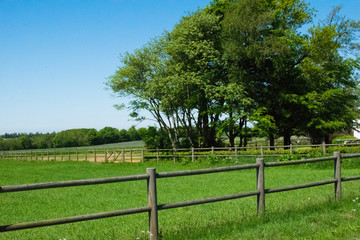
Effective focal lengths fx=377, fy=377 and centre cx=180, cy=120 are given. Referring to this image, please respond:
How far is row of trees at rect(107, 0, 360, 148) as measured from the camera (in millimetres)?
35094

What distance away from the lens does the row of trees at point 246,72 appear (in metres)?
35.1

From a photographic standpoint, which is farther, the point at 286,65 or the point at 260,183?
the point at 286,65

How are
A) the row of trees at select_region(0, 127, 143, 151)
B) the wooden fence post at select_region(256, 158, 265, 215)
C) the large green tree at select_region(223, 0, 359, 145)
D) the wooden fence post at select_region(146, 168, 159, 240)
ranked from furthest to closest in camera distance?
the row of trees at select_region(0, 127, 143, 151) < the large green tree at select_region(223, 0, 359, 145) < the wooden fence post at select_region(256, 158, 265, 215) < the wooden fence post at select_region(146, 168, 159, 240)

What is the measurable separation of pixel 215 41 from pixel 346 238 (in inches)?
1323

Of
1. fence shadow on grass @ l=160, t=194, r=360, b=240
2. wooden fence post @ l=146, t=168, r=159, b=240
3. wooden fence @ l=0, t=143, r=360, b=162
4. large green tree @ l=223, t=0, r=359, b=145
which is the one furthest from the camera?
large green tree @ l=223, t=0, r=359, b=145

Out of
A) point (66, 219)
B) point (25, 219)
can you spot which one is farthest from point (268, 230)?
point (25, 219)

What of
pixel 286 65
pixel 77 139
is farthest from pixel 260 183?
pixel 77 139

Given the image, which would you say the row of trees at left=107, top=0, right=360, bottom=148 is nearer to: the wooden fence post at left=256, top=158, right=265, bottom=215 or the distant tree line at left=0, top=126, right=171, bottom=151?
the wooden fence post at left=256, top=158, right=265, bottom=215

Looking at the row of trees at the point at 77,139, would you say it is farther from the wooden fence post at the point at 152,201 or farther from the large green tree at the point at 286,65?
the wooden fence post at the point at 152,201

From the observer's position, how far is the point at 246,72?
Answer: 3669 centimetres

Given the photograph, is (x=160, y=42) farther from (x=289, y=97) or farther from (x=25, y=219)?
(x=25, y=219)

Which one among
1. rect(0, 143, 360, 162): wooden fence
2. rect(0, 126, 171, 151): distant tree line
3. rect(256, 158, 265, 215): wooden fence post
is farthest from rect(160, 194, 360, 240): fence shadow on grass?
rect(0, 126, 171, 151): distant tree line

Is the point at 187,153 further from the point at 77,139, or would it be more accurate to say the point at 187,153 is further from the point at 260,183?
the point at 77,139

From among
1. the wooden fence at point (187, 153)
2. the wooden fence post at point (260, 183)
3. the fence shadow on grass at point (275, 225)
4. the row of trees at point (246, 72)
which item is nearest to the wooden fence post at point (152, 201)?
the fence shadow on grass at point (275, 225)
